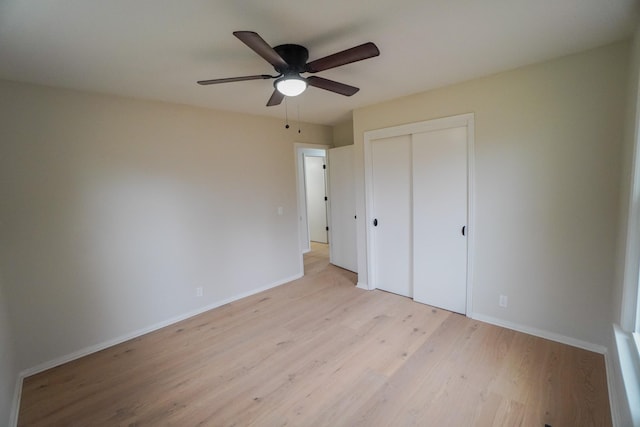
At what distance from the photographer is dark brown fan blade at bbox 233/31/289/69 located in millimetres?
1320

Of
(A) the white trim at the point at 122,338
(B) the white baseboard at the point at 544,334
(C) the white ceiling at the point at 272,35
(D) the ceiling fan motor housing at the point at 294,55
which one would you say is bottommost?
(A) the white trim at the point at 122,338

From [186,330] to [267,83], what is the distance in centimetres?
262

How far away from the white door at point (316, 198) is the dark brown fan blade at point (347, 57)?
15.2ft

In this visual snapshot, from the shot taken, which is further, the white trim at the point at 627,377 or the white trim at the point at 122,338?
the white trim at the point at 122,338

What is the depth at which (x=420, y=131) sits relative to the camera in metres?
3.11

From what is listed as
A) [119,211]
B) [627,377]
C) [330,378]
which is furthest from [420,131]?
[119,211]

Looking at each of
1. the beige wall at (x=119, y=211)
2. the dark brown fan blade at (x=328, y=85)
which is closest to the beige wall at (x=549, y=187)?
the dark brown fan blade at (x=328, y=85)

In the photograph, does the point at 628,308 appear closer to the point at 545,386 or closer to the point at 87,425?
the point at 545,386

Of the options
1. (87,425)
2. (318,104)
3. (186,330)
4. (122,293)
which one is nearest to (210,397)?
(87,425)

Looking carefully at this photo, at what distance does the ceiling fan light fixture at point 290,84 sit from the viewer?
1835mm

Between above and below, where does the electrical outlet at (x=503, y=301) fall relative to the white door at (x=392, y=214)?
below

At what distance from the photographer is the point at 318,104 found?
339 centimetres

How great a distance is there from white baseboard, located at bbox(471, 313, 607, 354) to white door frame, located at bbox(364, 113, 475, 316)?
158mm

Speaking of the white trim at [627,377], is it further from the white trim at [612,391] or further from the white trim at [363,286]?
the white trim at [363,286]
